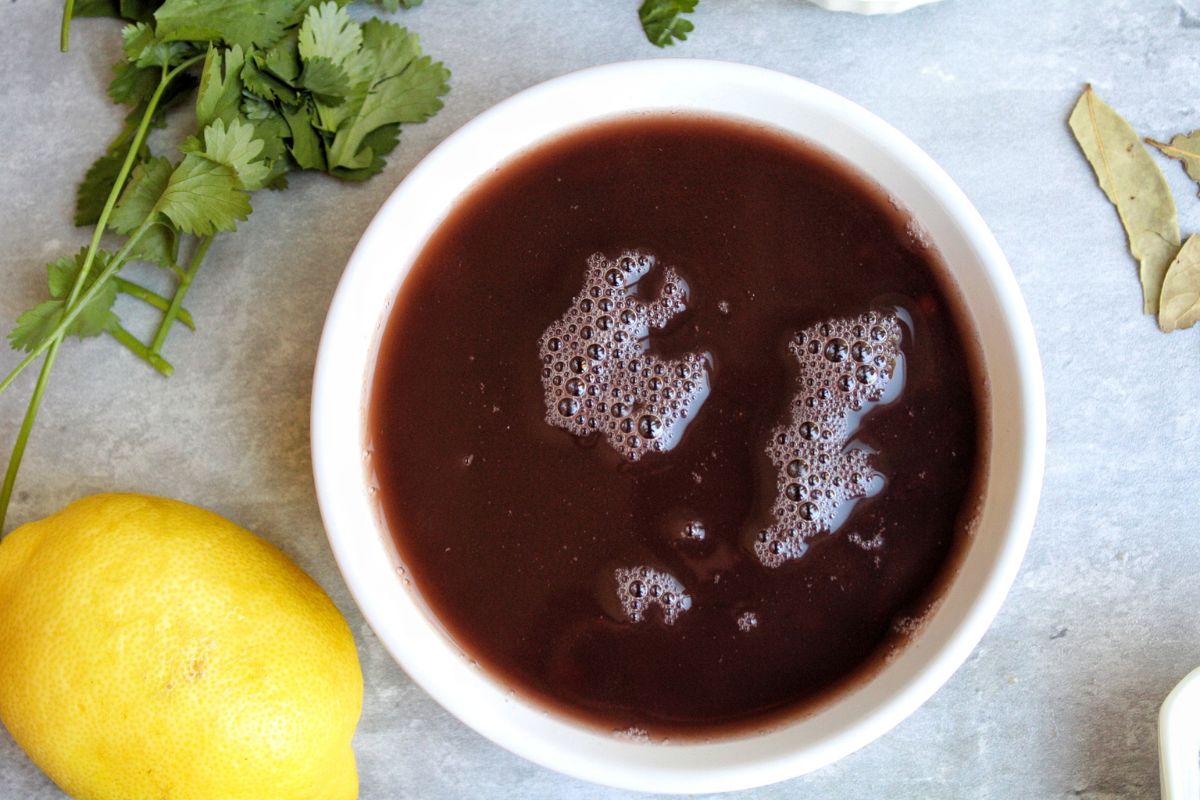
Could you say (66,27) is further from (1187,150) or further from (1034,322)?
(1187,150)

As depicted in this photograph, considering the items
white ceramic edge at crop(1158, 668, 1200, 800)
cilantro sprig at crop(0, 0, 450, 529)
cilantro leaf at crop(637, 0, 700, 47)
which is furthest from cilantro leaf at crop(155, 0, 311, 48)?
white ceramic edge at crop(1158, 668, 1200, 800)

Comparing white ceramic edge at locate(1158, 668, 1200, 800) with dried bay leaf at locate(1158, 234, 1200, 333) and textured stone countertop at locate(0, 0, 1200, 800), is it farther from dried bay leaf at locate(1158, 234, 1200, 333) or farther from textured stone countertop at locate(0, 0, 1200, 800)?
dried bay leaf at locate(1158, 234, 1200, 333)

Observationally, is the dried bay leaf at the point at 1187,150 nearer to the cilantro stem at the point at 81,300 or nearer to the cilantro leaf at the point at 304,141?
the cilantro leaf at the point at 304,141

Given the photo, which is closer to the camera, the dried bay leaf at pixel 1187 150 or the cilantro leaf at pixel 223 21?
the cilantro leaf at pixel 223 21

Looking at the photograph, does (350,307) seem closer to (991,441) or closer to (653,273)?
(653,273)

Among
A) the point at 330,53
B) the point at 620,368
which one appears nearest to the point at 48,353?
the point at 330,53

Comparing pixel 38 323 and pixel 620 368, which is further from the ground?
pixel 620 368

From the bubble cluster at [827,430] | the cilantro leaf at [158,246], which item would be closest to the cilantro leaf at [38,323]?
the cilantro leaf at [158,246]
